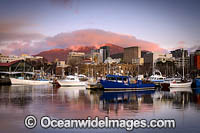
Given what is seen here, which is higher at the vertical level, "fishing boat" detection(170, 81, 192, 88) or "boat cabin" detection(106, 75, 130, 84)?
"boat cabin" detection(106, 75, 130, 84)

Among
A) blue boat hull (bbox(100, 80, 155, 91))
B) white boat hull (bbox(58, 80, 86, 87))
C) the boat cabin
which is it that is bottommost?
white boat hull (bbox(58, 80, 86, 87))

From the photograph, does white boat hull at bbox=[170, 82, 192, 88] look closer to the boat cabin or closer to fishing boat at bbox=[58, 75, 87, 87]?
the boat cabin

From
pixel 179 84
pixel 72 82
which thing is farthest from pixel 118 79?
pixel 72 82

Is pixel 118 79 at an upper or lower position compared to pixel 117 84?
upper

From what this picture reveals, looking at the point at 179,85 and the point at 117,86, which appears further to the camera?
the point at 179,85

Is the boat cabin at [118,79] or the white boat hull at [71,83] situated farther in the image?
the white boat hull at [71,83]

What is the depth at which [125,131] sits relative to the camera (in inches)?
650

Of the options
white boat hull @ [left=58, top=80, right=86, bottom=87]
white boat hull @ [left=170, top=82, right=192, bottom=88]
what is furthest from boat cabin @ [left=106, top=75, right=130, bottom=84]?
white boat hull @ [left=58, top=80, right=86, bottom=87]

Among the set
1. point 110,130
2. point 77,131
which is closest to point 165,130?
point 110,130

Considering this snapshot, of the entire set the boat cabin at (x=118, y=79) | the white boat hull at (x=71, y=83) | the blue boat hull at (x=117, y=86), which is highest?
the boat cabin at (x=118, y=79)

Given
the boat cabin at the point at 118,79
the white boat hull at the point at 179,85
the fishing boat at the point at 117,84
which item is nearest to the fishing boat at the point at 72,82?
the fishing boat at the point at 117,84

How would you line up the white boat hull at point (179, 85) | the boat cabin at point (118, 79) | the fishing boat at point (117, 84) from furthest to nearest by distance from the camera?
the white boat hull at point (179, 85) → the boat cabin at point (118, 79) → the fishing boat at point (117, 84)

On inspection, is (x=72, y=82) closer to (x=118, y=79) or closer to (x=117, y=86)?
(x=118, y=79)

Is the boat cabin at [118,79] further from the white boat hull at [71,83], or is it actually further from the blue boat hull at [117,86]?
the white boat hull at [71,83]
